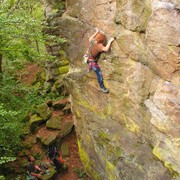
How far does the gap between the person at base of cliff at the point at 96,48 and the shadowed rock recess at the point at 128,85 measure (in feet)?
0.58

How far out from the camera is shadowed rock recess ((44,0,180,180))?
6301 mm

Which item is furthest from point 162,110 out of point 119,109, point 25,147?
point 25,147

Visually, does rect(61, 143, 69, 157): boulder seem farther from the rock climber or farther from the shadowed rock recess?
the shadowed rock recess

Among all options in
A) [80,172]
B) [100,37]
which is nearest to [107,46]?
[100,37]

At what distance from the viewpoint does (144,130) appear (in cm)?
805

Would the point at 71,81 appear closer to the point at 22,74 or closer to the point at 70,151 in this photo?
the point at 70,151

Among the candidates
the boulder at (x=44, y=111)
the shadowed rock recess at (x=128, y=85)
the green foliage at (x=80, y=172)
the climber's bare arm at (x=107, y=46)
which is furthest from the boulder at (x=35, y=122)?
the climber's bare arm at (x=107, y=46)

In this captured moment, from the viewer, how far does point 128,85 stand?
8.11m

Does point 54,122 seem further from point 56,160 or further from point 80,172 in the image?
point 80,172

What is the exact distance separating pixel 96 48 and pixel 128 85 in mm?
1489

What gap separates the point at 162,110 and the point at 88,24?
12.8 ft

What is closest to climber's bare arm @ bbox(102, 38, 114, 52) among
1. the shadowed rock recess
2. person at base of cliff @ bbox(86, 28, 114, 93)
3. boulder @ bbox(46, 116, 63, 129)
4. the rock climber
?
person at base of cliff @ bbox(86, 28, 114, 93)

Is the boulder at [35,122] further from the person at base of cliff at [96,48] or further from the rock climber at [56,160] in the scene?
the person at base of cliff at [96,48]

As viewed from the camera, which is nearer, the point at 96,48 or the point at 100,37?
the point at 100,37
